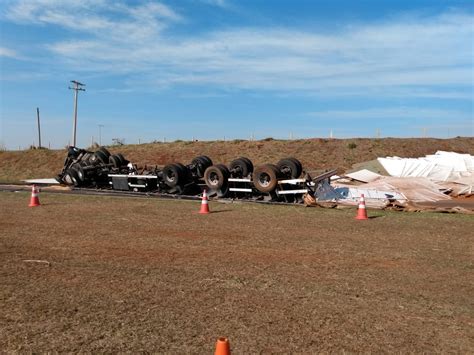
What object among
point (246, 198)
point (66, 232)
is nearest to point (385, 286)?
point (66, 232)

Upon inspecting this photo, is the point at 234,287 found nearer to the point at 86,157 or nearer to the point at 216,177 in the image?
the point at 216,177

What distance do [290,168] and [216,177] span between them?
8.94 feet

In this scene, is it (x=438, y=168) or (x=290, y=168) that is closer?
(x=290, y=168)

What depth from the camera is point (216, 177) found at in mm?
18125

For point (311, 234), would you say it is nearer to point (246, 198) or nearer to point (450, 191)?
point (246, 198)

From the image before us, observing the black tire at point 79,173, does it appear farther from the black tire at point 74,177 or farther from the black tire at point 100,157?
the black tire at point 100,157

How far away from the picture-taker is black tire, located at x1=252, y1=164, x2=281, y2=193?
55.0ft

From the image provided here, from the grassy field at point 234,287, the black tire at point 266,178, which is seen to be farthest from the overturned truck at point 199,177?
the grassy field at point 234,287

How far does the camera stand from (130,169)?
819 inches

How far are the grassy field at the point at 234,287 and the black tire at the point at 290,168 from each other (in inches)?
272

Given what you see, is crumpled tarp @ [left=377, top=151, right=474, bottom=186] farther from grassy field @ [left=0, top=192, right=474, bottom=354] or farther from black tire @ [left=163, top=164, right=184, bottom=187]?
grassy field @ [left=0, top=192, right=474, bottom=354]

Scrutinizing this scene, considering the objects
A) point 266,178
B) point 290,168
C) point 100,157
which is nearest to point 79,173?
point 100,157

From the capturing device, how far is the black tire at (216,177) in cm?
1784

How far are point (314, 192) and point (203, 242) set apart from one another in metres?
8.48
